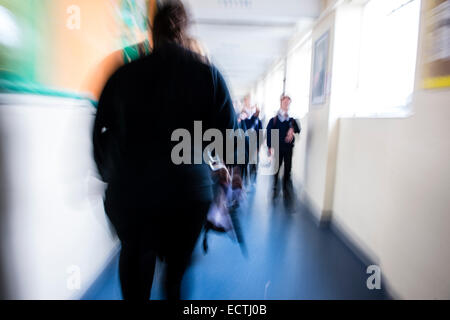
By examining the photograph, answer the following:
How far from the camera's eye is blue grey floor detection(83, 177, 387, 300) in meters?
1.37

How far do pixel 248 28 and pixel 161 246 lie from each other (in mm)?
1936

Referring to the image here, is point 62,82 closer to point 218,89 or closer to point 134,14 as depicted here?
point 218,89

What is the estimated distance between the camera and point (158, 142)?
2.48 ft

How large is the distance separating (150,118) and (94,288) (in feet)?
3.69

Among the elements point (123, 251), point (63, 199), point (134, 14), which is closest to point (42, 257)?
point (63, 199)

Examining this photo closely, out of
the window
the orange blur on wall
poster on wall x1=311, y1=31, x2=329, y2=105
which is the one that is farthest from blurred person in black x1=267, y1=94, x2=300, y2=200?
the orange blur on wall

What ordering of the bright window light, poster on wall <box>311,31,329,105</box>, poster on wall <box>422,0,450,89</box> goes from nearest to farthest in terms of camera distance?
1. poster on wall <box>422,0,450,89</box>
2. poster on wall <box>311,31,329,105</box>
3. the bright window light

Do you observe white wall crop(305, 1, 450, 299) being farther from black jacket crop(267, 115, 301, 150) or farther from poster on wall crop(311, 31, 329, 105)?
black jacket crop(267, 115, 301, 150)

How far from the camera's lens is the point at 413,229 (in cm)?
121

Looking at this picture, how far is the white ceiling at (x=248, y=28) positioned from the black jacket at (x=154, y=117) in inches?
5.9

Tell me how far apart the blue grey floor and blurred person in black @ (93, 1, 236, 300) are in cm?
20

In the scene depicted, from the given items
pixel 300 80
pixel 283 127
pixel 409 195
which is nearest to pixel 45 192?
pixel 409 195
